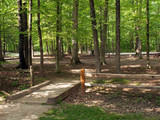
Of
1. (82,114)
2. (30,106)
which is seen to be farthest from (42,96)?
(82,114)

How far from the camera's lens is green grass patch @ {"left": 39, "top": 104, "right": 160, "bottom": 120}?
16.6 ft

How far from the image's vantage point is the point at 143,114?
540cm

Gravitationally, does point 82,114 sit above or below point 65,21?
below

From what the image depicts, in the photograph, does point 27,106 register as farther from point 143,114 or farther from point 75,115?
point 143,114

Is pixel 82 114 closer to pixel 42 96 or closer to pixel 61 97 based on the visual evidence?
pixel 61 97

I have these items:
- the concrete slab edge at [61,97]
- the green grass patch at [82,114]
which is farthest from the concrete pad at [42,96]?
the green grass patch at [82,114]

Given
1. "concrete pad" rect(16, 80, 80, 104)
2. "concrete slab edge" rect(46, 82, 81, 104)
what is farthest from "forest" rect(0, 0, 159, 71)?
"concrete slab edge" rect(46, 82, 81, 104)

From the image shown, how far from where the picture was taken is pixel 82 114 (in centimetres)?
541

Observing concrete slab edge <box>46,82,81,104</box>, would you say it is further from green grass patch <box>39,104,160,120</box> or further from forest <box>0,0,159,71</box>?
forest <box>0,0,159,71</box>

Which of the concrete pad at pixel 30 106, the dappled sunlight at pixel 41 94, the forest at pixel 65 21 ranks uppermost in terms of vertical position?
the forest at pixel 65 21

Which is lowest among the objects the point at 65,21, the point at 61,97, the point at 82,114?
the point at 82,114

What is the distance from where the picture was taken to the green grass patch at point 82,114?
16.6ft

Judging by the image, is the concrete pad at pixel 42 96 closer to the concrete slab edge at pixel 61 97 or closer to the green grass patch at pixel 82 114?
the concrete slab edge at pixel 61 97

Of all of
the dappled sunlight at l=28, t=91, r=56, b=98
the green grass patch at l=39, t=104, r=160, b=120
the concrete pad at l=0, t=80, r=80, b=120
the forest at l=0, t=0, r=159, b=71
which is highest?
the forest at l=0, t=0, r=159, b=71
